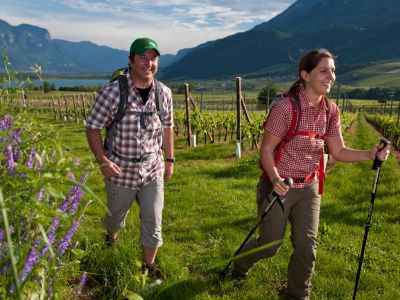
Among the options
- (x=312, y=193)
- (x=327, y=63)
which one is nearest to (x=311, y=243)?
(x=312, y=193)

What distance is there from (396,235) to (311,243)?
10.7 feet

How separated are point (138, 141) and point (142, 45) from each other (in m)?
1.03

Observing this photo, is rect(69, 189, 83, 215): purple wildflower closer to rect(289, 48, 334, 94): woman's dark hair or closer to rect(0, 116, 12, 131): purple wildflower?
rect(0, 116, 12, 131): purple wildflower

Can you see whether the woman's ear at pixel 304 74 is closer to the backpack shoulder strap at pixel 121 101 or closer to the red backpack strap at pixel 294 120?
the red backpack strap at pixel 294 120

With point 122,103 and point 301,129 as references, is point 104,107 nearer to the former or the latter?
point 122,103

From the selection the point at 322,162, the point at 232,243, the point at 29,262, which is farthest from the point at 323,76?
the point at 29,262

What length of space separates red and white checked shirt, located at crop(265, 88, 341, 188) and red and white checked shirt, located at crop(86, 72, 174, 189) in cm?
130

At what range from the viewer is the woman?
4.39 metres

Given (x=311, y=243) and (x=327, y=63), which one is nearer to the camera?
(x=327, y=63)

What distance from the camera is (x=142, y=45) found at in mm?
4527

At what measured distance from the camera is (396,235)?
23.5ft

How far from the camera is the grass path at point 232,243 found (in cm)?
495

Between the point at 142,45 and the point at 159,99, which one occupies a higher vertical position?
the point at 142,45

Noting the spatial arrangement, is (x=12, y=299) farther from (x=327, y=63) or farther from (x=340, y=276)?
(x=340, y=276)
